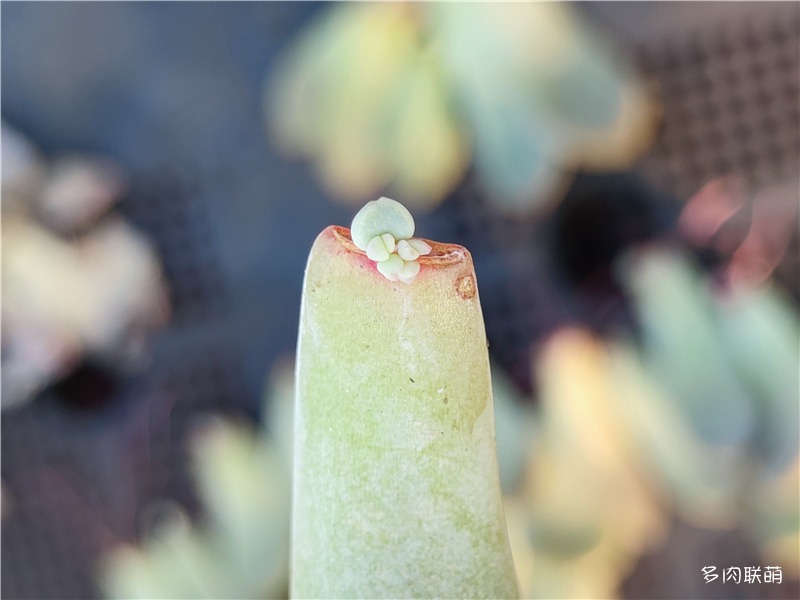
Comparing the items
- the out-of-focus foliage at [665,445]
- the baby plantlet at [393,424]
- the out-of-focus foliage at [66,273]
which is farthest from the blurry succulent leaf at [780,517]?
the out-of-focus foliage at [66,273]

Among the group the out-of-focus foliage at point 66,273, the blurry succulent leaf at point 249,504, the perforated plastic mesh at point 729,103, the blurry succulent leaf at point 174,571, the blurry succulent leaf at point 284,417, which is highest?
the perforated plastic mesh at point 729,103

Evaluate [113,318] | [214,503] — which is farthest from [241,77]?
[214,503]

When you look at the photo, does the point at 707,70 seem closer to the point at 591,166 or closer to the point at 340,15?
the point at 591,166

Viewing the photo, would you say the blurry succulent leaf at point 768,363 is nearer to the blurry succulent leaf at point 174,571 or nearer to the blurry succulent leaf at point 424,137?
the blurry succulent leaf at point 424,137

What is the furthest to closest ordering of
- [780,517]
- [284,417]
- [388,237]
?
[284,417] < [780,517] < [388,237]

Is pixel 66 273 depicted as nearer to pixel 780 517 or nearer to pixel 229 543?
pixel 229 543

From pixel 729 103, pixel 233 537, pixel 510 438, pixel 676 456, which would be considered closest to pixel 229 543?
pixel 233 537

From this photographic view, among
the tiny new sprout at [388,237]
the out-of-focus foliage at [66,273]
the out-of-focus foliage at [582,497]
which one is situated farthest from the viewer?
the out-of-focus foliage at [66,273]
